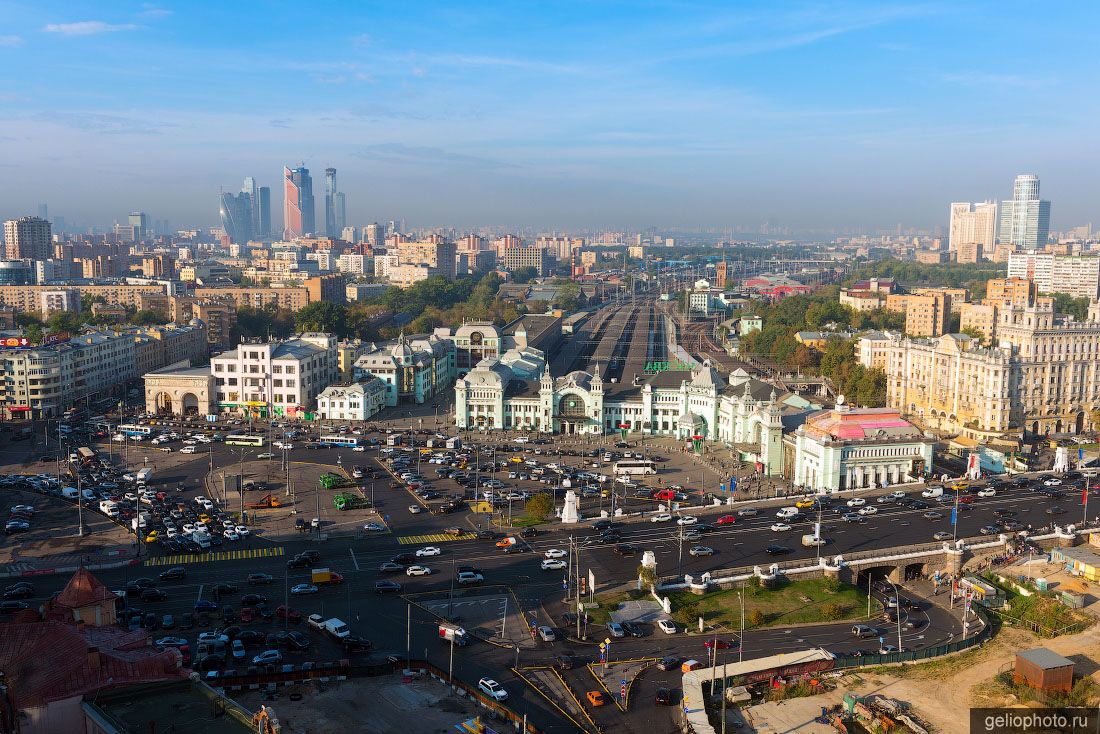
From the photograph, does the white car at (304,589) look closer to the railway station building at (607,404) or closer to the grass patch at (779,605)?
the grass patch at (779,605)

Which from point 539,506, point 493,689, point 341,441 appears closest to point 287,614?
point 493,689

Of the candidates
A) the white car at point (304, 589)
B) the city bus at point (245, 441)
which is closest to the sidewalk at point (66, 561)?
the white car at point (304, 589)

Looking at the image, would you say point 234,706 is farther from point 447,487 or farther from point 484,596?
point 447,487

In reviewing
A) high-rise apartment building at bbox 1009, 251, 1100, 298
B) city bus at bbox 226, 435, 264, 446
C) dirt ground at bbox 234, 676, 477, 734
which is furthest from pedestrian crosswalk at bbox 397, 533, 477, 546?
high-rise apartment building at bbox 1009, 251, 1100, 298

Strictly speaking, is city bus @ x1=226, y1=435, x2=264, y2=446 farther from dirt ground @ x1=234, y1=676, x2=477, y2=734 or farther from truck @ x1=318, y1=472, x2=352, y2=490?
dirt ground @ x1=234, y1=676, x2=477, y2=734

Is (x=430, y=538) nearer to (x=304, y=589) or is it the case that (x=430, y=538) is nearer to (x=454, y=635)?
(x=304, y=589)

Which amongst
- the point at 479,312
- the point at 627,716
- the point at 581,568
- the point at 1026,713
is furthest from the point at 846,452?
the point at 479,312
